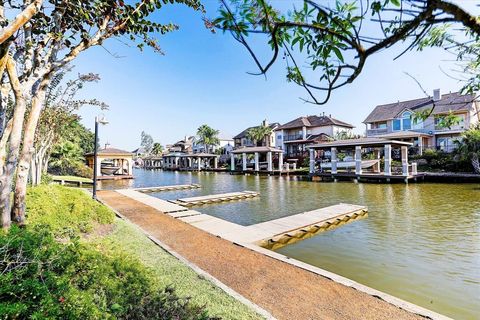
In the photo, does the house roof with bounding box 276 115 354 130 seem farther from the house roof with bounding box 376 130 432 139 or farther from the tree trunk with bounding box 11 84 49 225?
the tree trunk with bounding box 11 84 49 225

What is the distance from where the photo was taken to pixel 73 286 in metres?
3.05

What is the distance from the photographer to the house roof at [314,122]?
152ft

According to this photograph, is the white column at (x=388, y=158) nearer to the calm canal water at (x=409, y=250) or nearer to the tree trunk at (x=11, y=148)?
the calm canal water at (x=409, y=250)

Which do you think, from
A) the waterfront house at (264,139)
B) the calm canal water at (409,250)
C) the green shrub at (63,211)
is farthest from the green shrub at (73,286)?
the waterfront house at (264,139)

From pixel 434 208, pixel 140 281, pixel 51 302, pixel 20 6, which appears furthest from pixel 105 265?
pixel 434 208

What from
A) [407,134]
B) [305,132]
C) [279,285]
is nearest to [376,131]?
→ [407,134]

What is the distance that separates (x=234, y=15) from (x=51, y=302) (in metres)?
2.79

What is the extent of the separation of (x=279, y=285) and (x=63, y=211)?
6.44m

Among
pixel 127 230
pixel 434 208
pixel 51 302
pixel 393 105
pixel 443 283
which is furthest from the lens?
pixel 393 105

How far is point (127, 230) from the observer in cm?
795

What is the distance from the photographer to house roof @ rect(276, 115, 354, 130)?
46.4 meters

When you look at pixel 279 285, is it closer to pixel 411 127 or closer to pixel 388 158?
pixel 388 158

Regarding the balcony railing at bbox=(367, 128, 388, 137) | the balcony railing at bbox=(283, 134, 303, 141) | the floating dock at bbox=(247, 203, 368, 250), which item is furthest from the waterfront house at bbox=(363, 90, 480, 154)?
the floating dock at bbox=(247, 203, 368, 250)

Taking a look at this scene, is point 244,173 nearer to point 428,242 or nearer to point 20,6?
point 428,242
